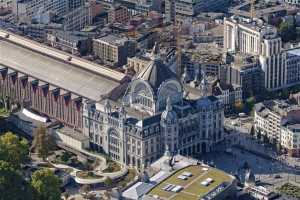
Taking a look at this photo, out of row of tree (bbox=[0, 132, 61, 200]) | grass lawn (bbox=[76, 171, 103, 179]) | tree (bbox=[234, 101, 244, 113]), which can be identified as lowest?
grass lawn (bbox=[76, 171, 103, 179])

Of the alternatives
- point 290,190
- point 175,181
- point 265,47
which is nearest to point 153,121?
point 175,181

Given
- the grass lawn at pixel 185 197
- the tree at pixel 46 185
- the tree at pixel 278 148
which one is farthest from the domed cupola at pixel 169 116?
the grass lawn at pixel 185 197

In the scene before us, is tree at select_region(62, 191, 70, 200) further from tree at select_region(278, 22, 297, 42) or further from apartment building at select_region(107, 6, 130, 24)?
apartment building at select_region(107, 6, 130, 24)

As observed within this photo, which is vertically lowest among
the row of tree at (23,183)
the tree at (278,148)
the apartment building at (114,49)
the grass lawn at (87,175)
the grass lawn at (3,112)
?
the grass lawn at (87,175)

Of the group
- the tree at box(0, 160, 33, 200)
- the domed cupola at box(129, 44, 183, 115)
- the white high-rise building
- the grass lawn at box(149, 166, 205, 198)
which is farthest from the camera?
the white high-rise building

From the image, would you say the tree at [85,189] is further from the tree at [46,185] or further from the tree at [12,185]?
the tree at [12,185]

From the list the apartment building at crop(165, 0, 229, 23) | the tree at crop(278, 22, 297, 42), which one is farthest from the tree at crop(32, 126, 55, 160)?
the apartment building at crop(165, 0, 229, 23)
